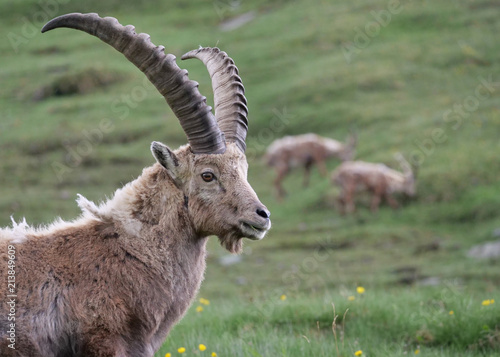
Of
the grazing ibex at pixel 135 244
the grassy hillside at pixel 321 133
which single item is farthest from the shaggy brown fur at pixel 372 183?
the grazing ibex at pixel 135 244

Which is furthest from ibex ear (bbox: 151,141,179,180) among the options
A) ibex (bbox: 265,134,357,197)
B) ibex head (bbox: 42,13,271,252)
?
ibex (bbox: 265,134,357,197)

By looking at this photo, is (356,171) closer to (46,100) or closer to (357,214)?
(357,214)

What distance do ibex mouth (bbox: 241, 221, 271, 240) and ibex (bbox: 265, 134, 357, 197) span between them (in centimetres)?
2539

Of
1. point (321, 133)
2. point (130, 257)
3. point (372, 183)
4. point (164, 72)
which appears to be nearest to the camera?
point (130, 257)

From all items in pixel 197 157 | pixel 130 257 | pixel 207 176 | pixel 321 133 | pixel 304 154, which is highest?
pixel 197 157

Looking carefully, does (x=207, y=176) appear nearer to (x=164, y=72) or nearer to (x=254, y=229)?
(x=254, y=229)

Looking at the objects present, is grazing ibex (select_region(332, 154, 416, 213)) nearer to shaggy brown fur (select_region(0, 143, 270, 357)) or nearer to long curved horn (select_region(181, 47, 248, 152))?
long curved horn (select_region(181, 47, 248, 152))

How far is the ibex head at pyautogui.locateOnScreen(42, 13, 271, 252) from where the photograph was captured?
20.5ft

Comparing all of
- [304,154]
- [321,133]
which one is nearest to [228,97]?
[304,154]

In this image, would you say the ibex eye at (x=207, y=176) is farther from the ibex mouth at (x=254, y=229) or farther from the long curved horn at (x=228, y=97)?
the long curved horn at (x=228, y=97)

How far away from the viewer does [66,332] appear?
224 inches

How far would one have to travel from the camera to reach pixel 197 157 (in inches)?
254

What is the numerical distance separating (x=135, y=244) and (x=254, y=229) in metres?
1.06

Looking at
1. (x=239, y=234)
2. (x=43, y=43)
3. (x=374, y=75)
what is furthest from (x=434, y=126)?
(x=43, y=43)
